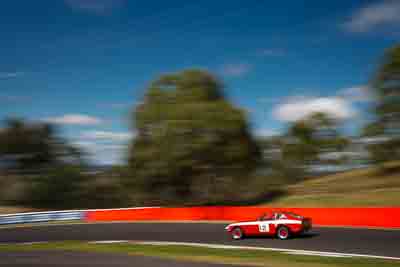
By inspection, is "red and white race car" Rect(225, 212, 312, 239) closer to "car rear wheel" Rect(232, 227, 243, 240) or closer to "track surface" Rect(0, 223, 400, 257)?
"car rear wheel" Rect(232, 227, 243, 240)

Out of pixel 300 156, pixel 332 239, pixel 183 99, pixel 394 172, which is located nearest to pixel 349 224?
pixel 332 239

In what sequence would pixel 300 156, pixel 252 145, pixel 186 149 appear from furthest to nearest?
pixel 300 156
pixel 252 145
pixel 186 149

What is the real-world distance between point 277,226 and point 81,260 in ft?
27.2

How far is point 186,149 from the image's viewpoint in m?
37.6

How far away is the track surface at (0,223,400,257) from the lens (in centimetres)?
1527

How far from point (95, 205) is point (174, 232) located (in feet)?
113

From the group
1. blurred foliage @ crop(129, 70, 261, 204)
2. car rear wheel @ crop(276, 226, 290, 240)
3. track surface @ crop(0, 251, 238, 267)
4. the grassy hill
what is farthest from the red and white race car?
blurred foliage @ crop(129, 70, 261, 204)

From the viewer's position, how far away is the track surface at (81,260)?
11.8 metres

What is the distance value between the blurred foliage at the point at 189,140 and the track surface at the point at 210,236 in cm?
1053

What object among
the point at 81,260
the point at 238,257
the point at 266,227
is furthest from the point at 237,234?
the point at 81,260

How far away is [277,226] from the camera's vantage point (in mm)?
17984

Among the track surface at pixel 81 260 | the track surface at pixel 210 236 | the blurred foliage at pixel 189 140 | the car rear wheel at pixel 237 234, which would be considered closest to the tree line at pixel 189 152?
the blurred foliage at pixel 189 140

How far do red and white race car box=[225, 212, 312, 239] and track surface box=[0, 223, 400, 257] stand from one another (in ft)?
1.03

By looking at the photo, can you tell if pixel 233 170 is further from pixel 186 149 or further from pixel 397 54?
pixel 397 54
